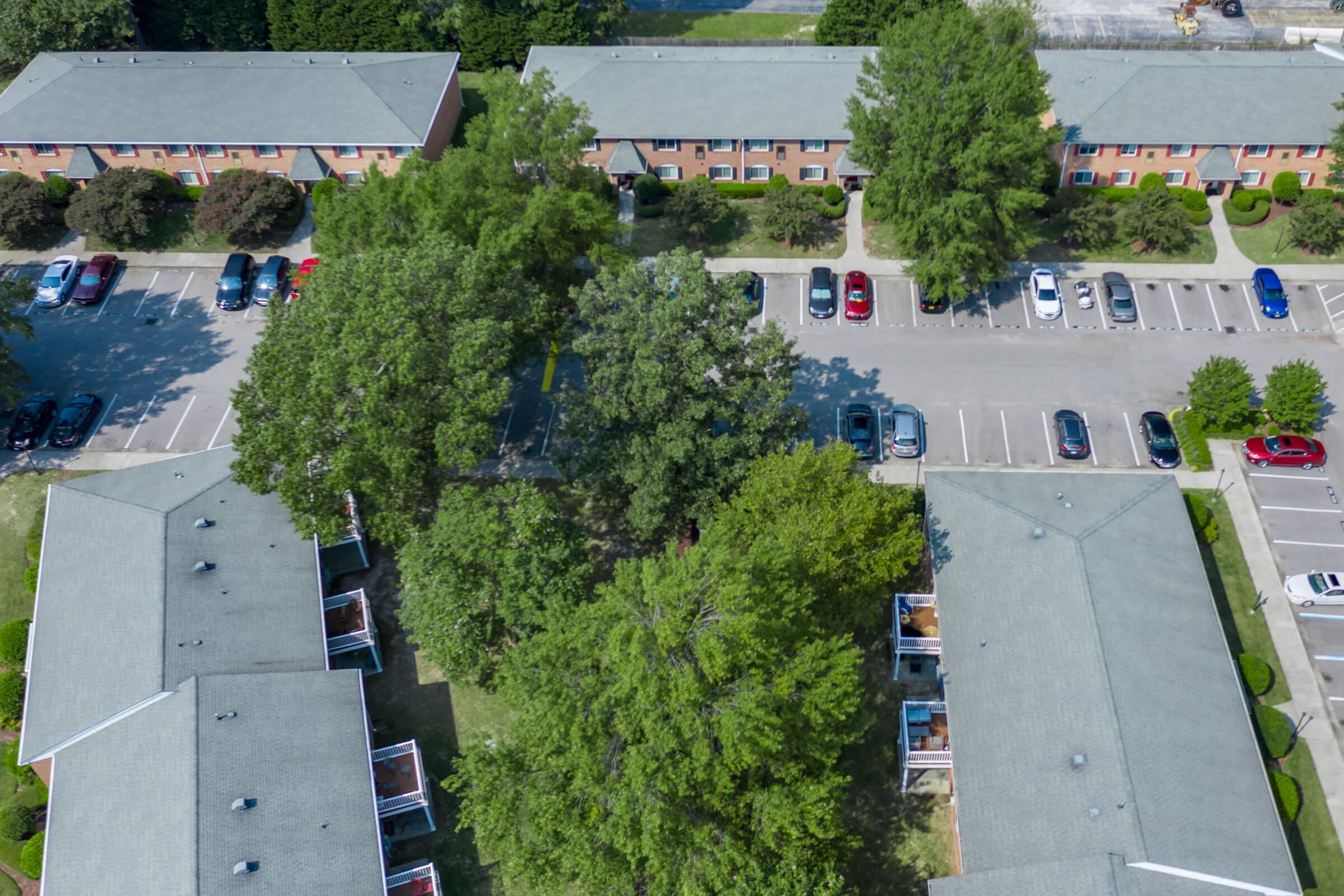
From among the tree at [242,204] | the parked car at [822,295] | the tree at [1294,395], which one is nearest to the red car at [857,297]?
the parked car at [822,295]

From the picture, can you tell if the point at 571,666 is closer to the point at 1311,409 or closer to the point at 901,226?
the point at 901,226

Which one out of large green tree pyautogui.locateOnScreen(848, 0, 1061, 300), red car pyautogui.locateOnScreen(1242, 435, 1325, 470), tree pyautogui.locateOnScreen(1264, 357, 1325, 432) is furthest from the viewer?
large green tree pyautogui.locateOnScreen(848, 0, 1061, 300)

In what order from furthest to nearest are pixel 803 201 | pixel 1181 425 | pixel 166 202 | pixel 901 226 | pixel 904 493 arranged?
pixel 166 202
pixel 803 201
pixel 901 226
pixel 1181 425
pixel 904 493

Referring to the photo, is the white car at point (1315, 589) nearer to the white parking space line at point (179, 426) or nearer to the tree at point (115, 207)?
the white parking space line at point (179, 426)

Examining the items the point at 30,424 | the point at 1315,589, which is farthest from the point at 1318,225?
the point at 30,424

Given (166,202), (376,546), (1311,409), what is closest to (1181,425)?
(1311,409)

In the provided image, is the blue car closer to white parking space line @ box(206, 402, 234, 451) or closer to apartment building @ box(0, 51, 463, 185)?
apartment building @ box(0, 51, 463, 185)

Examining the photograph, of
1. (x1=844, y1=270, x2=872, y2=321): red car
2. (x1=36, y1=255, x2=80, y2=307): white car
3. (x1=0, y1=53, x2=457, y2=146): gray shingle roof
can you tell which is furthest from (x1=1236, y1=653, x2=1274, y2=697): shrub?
(x1=36, y1=255, x2=80, y2=307): white car
